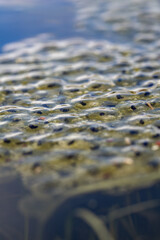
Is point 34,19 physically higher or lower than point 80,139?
higher

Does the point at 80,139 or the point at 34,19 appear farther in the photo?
the point at 34,19

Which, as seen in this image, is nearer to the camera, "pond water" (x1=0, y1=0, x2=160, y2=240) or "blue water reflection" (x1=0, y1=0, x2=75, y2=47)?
"pond water" (x1=0, y1=0, x2=160, y2=240)

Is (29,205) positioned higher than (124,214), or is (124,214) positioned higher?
(29,205)

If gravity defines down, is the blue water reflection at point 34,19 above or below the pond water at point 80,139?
above

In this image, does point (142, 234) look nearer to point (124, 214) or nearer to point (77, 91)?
point (124, 214)

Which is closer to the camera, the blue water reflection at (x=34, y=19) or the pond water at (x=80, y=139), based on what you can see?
the pond water at (x=80, y=139)

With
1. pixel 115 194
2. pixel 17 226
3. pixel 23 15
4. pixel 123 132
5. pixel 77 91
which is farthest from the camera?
pixel 23 15

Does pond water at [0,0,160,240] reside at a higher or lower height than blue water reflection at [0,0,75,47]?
lower

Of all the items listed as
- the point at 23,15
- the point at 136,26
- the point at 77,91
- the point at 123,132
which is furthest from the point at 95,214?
the point at 23,15
